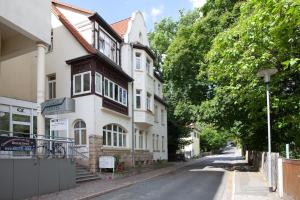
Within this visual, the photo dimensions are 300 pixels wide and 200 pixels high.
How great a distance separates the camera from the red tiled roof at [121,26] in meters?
33.0

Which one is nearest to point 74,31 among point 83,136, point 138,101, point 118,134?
point 83,136

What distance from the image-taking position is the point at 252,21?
10.7 m

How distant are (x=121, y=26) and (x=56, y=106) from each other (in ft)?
55.2

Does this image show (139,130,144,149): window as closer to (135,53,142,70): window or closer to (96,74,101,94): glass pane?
(135,53,142,70): window

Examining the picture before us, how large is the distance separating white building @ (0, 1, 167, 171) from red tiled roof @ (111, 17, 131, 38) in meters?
0.26

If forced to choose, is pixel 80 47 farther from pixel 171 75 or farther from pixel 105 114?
pixel 171 75

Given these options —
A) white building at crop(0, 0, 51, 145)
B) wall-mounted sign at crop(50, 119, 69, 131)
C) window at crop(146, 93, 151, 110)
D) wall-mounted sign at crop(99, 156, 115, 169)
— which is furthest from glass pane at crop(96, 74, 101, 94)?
window at crop(146, 93, 151, 110)

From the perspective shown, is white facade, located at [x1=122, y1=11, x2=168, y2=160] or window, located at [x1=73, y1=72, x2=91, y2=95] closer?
window, located at [x1=73, y1=72, x2=91, y2=95]

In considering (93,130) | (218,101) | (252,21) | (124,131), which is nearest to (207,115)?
(218,101)

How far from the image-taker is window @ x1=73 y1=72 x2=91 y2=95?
25.0m

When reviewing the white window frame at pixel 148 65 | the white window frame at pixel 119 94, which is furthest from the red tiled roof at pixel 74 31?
the white window frame at pixel 148 65

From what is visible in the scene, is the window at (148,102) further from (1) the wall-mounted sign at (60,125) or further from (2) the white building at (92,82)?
(1) the wall-mounted sign at (60,125)

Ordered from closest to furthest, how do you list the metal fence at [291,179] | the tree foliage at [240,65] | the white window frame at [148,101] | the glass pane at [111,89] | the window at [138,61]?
the metal fence at [291,179] < the tree foliage at [240,65] < the glass pane at [111,89] < the window at [138,61] < the white window frame at [148,101]

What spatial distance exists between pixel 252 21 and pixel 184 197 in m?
7.38
